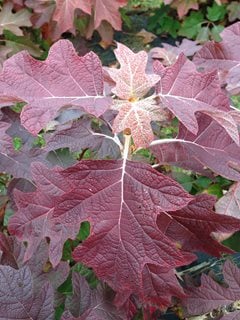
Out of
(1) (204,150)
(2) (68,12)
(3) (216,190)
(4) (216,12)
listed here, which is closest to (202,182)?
(3) (216,190)

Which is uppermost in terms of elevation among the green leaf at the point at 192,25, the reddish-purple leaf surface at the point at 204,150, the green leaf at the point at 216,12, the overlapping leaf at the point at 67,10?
the reddish-purple leaf surface at the point at 204,150

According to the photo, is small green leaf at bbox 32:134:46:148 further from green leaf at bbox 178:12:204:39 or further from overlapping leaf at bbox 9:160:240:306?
green leaf at bbox 178:12:204:39

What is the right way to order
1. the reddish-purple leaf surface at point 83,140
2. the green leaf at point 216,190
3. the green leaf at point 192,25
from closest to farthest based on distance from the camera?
1. the reddish-purple leaf surface at point 83,140
2. the green leaf at point 216,190
3. the green leaf at point 192,25

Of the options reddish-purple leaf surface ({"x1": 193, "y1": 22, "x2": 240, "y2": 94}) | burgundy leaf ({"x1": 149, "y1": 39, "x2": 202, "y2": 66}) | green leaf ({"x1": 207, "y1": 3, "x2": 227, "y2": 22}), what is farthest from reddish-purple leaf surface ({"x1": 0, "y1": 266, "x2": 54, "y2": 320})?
green leaf ({"x1": 207, "y1": 3, "x2": 227, "y2": 22})

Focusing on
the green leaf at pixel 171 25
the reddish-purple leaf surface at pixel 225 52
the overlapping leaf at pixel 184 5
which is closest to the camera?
the reddish-purple leaf surface at pixel 225 52

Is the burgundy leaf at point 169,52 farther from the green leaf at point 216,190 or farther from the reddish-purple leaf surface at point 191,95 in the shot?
the reddish-purple leaf surface at point 191,95

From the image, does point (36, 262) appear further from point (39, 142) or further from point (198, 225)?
point (39, 142)

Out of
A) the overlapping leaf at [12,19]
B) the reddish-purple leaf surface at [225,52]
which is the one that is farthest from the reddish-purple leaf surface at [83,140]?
the overlapping leaf at [12,19]
